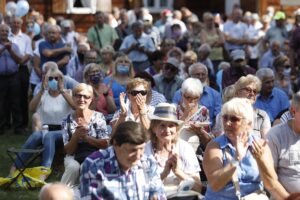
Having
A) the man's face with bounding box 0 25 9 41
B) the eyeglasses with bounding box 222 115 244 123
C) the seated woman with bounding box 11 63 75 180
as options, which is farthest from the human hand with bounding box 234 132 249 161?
the man's face with bounding box 0 25 9 41

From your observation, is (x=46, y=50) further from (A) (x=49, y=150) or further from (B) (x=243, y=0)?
(B) (x=243, y=0)

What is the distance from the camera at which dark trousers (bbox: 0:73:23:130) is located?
13.0m

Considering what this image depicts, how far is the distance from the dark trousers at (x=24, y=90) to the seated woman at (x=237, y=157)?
279 inches

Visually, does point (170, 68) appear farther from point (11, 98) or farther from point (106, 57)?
point (11, 98)

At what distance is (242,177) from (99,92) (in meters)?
4.39

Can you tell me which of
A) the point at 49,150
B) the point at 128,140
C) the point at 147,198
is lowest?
the point at 49,150

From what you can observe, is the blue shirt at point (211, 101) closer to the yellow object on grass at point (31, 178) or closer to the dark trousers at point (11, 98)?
the yellow object on grass at point (31, 178)

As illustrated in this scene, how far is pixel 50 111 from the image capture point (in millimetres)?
10453

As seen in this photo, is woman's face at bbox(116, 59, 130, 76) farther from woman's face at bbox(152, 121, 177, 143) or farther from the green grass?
woman's face at bbox(152, 121, 177, 143)

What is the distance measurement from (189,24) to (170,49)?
5.21m

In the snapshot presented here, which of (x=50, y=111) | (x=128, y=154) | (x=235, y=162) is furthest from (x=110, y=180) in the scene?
(x=50, y=111)

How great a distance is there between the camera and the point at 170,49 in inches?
585

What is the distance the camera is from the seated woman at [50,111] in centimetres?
1009

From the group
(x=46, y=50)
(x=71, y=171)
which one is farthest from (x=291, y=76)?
(x=71, y=171)
